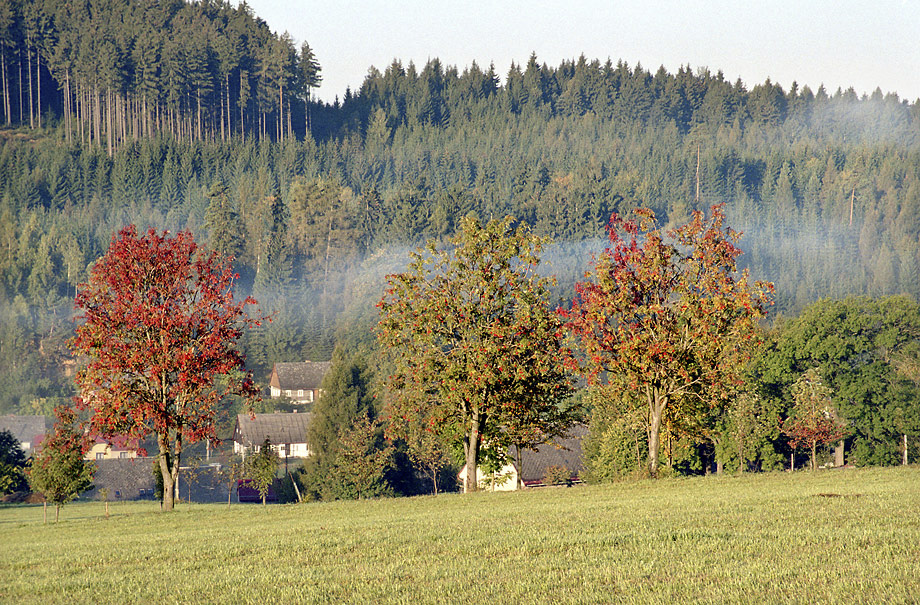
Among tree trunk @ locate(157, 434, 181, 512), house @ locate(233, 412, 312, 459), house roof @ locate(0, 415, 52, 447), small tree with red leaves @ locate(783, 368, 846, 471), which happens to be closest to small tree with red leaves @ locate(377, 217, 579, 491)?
tree trunk @ locate(157, 434, 181, 512)

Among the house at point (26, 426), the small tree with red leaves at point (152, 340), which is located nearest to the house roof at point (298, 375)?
the house at point (26, 426)

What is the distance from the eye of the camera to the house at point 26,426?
13125 cm

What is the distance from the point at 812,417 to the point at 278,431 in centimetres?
6570

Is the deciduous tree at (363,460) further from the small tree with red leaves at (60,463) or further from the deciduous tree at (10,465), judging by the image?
the small tree with red leaves at (60,463)

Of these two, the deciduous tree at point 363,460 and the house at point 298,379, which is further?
the house at point 298,379

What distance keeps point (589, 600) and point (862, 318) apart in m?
74.1

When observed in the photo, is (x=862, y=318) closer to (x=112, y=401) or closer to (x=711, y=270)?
(x=711, y=270)

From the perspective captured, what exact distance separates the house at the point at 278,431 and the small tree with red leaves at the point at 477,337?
7562 cm

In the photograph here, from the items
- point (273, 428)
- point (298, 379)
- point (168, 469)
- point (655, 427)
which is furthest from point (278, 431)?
point (655, 427)

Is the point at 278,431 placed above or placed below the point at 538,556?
below

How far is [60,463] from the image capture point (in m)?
37.6

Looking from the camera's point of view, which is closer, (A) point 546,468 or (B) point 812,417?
(B) point 812,417

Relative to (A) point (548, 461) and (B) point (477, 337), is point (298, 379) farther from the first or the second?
(B) point (477, 337)

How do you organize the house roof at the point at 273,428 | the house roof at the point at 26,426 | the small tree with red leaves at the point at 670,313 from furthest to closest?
the house roof at the point at 26,426
the house roof at the point at 273,428
the small tree with red leaves at the point at 670,313
